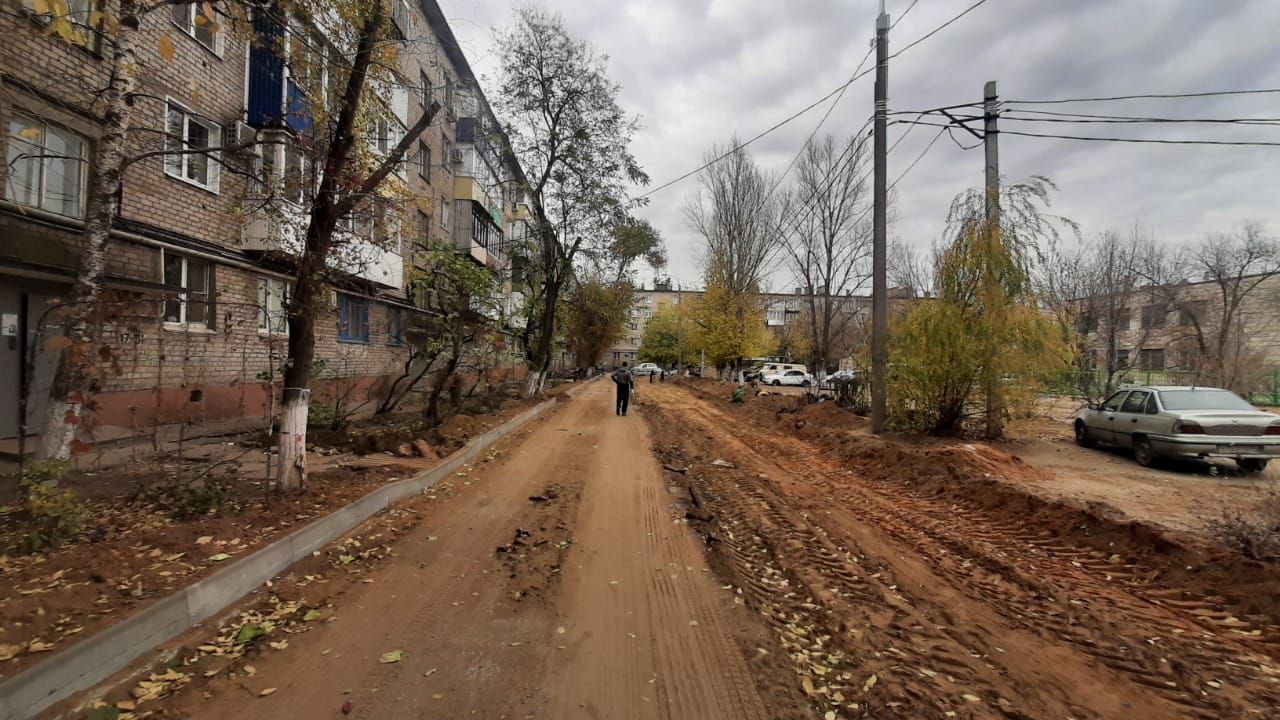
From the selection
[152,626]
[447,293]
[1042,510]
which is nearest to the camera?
[152,626]

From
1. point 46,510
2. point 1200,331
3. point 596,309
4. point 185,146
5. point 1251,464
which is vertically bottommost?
point 1251,464

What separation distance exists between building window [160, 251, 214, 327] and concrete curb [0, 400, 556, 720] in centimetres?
775

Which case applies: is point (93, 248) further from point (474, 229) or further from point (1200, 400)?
point (474, 229)

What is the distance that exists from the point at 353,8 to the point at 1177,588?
30.4 feet

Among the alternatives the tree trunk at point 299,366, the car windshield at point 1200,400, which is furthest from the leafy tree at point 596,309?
the car windshield at point 1200,400

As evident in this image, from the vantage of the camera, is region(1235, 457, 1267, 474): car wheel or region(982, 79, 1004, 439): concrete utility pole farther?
region(982, 79, 1004, 439): concrete utility pole

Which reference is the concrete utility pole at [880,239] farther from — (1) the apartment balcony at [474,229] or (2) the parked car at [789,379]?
(2) the parked car at [789,379]

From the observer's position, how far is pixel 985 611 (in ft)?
13.5

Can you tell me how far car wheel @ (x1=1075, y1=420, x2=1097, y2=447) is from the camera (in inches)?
456

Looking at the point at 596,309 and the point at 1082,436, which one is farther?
the point at 596,309

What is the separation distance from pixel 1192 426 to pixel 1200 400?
1029 mm

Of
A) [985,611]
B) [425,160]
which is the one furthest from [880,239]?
[425,160]

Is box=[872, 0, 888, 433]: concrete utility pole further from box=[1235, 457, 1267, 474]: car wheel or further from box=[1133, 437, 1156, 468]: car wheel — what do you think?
box=[1235, 457, 1267, 474]: car wheel

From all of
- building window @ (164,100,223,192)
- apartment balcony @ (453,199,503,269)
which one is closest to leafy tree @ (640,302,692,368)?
apartment balcony @ (453,199,503,269)
